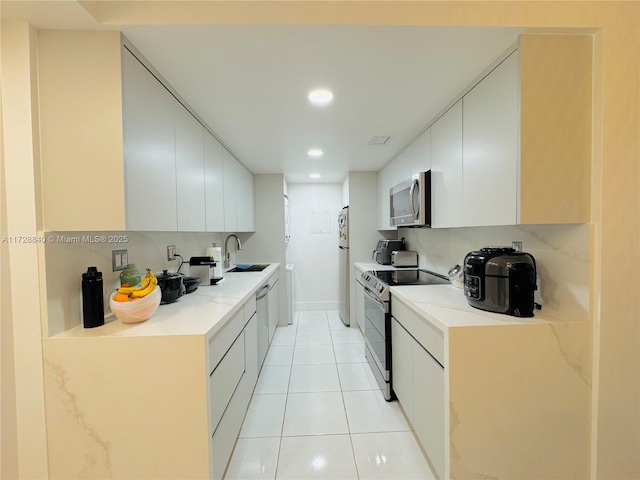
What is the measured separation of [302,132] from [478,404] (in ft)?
7.01

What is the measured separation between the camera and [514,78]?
1.27 m

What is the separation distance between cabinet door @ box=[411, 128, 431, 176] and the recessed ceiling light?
923mm

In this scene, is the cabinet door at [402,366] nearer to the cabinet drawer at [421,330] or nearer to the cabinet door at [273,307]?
the cabinet drawer at [421,330]

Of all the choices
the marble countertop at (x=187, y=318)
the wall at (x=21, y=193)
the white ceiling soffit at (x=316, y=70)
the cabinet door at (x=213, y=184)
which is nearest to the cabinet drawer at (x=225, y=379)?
the marble countertop at (x=187, y=318)

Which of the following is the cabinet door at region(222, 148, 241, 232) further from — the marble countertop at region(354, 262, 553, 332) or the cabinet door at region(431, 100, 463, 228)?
the cabinet door at region(431, 100, 463, 228)

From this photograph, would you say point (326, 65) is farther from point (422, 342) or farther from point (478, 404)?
point (478, 404)

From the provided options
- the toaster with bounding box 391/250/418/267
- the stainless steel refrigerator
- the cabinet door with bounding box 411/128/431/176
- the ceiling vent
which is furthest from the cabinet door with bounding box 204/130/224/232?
the toaster with bounding box 391/250/418/267

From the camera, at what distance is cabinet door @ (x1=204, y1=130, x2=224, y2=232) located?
2146 millimetres

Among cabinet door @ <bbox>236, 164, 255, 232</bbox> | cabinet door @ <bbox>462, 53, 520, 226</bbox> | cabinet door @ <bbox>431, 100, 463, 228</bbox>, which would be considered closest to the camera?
cabinet door @ <bbox>462, 53, 520, 226</bbox>

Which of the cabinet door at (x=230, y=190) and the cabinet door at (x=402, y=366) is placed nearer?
the cabinet door at (x=402, y=366)

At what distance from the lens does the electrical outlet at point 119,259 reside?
150 cm

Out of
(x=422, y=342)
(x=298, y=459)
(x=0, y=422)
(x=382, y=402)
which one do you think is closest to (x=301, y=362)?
(x=382, y=402)

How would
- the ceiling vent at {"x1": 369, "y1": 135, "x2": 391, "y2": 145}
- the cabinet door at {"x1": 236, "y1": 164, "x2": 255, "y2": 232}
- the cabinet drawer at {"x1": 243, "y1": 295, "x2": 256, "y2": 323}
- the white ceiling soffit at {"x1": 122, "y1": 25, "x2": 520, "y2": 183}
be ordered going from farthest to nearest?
1. the cabinet door at {"x1": 236, "y1": 164, "x2": 255, "y2": 232}
2. the ceiling vent at {"x1": 369, "y1": 135, "x2": 391, "y2": 145}
3. the cabinet drawer at {"x1": 243, "y1": 295, "x2": 256, "y2": 323}
4. the white ceiling soffit at {"x1": 122, "y1": 25, "x2": 520, "y2": 183}

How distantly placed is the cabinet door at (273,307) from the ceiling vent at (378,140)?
1881mm
